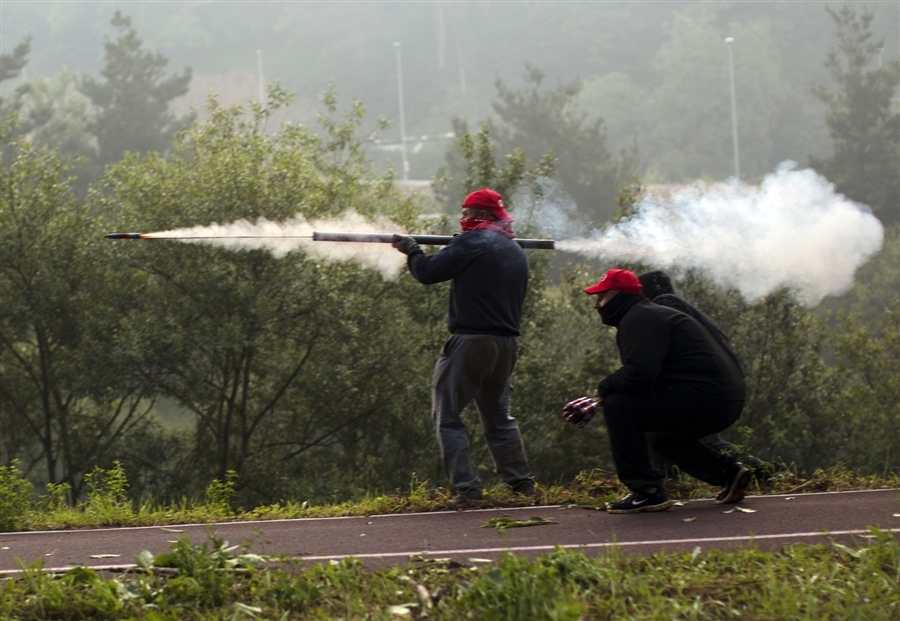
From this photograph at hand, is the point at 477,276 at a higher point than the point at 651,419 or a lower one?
higher

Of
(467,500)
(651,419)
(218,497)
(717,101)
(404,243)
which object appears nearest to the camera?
(651,419)

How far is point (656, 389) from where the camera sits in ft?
23.3

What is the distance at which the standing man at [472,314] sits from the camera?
7.66 meters

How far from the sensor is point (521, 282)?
25.8 feet

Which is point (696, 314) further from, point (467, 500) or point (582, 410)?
point (467, 500)

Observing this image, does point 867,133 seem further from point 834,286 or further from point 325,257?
point 834,286

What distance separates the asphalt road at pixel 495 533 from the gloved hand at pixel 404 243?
75.4 inches

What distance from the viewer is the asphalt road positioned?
239 inches

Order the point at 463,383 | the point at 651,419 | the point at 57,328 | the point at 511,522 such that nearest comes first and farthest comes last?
the point at 511,522, the point at 651,419, the point at 463,383, the point at 57,328

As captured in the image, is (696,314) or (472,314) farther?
(696,314)

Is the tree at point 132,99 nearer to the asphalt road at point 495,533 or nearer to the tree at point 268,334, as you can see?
the tree at point 268,334

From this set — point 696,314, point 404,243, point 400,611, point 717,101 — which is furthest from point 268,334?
point 717,101

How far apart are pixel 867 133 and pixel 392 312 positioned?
111 feet

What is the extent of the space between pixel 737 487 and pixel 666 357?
3.25ft
